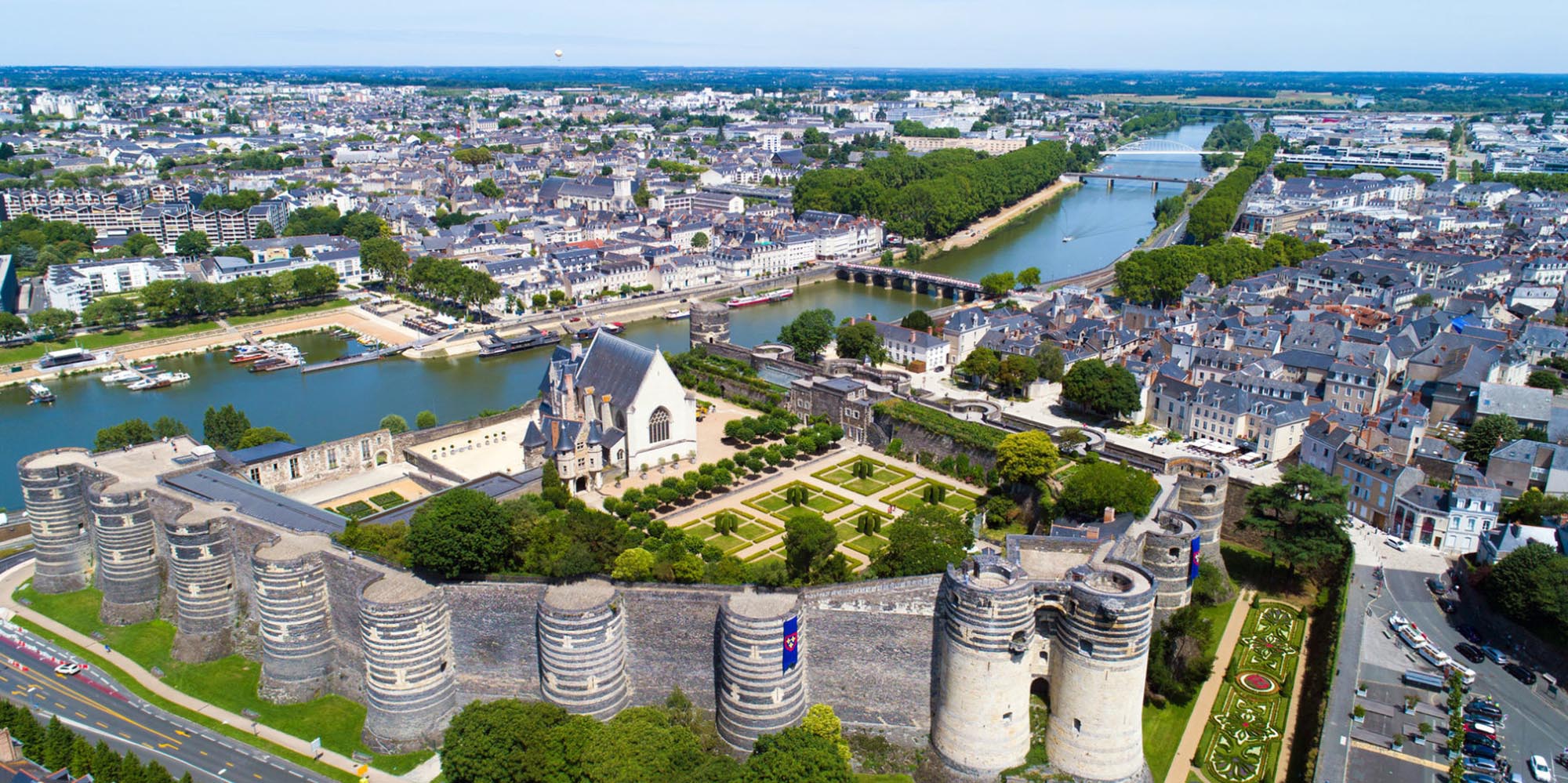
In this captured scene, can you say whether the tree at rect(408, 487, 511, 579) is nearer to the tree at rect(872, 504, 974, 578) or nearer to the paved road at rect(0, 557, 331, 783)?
the paved road at rect(0, 557, 331, 783)

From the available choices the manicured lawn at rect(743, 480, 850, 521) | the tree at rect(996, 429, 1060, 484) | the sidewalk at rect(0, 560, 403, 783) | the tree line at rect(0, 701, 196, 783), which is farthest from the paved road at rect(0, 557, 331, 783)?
the tree at rect(996, 429, 1060, 484)

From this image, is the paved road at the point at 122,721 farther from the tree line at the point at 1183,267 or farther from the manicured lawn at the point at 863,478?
the tree line at the point at 1183,267

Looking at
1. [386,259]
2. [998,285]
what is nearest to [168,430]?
[386,259]

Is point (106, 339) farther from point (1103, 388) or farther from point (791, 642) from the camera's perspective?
point (791, 642)

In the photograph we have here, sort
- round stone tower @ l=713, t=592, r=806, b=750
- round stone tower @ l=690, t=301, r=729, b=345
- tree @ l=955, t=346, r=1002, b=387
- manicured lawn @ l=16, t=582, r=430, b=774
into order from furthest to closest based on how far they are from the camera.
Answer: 1. round stone tower @ l=690, t=301, r=729, b=345
2. tree @ l=955, t=346, r=1002, b=387
3. manicured lawn @ l=16, t=582, r=430, b=774
4. round stone tower @ l=713, t=592, r=806, b=750

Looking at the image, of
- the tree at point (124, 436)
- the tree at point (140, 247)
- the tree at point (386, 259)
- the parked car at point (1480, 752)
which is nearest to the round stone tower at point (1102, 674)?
the parked car at point (1480, 752)

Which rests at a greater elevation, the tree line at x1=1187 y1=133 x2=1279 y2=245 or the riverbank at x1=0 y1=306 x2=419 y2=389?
the tree line at x1=1187 y1=133 x2=1279 y2=245
